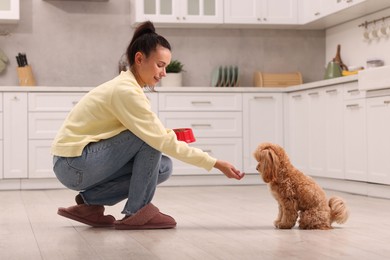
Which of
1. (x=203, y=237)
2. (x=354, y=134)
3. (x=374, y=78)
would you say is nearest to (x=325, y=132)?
(x=354, y=134)

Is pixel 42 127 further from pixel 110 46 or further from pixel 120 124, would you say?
pixel 120 124

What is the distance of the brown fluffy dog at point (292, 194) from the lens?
10.4 ft

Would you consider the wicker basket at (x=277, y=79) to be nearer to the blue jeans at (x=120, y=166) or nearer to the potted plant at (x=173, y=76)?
the potted plant at (x=173, y=76)

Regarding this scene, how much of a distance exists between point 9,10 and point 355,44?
2979 mm

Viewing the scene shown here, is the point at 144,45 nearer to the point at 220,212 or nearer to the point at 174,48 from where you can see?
the point at 220,212

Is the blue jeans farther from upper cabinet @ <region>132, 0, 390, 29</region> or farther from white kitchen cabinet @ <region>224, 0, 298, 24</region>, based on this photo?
white kitchen cabinet @ <region>224, 0, 298, 24</region>

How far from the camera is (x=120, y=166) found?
3.14 m

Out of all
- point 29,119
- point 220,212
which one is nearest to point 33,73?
point 29,119

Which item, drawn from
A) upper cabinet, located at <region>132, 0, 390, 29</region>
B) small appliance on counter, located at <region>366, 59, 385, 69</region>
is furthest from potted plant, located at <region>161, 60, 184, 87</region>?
small appliance on counter, located at <region>366, 59, 385, 69</region>

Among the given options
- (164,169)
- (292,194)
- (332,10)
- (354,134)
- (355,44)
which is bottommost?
(292,194)

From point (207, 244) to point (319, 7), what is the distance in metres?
4.03

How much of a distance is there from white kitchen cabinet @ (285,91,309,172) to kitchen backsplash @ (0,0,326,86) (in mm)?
692

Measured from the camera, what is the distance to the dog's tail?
127 inches

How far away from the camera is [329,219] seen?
10.7 ft
